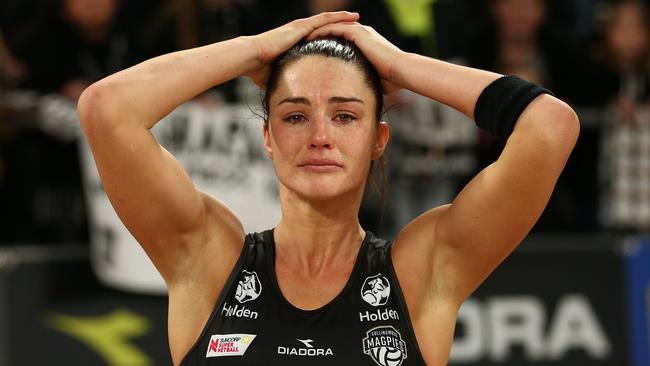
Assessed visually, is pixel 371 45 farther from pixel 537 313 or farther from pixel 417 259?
pixel 537 313

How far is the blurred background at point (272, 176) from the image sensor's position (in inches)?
219

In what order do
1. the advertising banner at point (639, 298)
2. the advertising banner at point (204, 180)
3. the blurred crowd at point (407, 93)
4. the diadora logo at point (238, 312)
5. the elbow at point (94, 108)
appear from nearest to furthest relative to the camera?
the elbow at point (94, 108) → the diadora logo at point (238, 312) → the advertising banner at point (204, 180) → the blurred crowd at point (407, 93) → the advertising banner at point (639, 298)

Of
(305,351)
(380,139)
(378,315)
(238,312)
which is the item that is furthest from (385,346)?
(380,139)

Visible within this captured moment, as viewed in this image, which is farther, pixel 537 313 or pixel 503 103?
pixel 537 313

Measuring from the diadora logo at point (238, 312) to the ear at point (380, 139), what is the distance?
0.57 meters

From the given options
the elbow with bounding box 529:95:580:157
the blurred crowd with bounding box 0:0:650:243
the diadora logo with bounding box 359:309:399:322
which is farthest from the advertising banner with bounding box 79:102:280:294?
the elbow with bounding box 529:95:580:157

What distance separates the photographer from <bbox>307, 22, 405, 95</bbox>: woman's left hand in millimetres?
3258

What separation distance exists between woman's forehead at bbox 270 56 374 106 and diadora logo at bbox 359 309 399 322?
1.87ft

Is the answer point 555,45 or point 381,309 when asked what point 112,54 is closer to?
point 555,45

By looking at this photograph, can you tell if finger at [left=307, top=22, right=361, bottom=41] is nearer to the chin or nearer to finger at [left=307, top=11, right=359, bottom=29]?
finger at [left=307, top=11, right=359, bottom=29]

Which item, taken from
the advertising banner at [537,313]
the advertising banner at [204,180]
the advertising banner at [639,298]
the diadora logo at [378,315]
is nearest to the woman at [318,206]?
the diadora logo at [378,315]

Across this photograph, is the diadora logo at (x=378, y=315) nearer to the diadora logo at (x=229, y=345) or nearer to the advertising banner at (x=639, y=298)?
the diadora logo at (x=229, y=345)

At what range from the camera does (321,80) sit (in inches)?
125

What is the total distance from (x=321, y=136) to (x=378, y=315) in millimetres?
503
